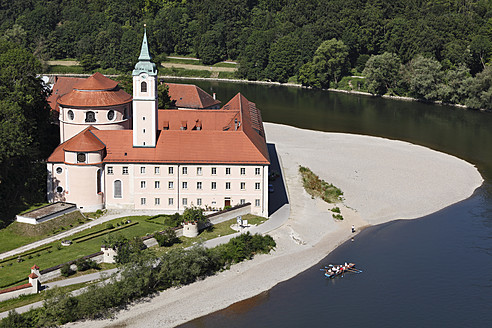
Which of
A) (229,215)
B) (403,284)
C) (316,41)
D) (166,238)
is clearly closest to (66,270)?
(166,238)

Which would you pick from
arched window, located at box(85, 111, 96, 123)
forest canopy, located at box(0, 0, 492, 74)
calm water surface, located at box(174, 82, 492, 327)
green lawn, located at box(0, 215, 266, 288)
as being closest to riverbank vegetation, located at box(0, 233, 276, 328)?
green lawn, located at box(0, 215, 266, 288)

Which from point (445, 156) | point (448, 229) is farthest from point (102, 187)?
point (445, 156)

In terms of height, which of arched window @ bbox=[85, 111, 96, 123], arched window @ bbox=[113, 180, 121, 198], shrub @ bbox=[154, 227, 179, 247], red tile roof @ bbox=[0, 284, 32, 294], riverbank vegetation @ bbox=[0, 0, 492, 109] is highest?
riverbank vegetation @ bbox=[0, 0, 492, 109]

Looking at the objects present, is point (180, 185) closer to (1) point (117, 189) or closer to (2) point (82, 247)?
(1) point (117, 189)

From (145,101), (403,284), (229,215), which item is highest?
(145,101)

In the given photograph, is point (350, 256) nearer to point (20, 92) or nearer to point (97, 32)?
point (20, 92)

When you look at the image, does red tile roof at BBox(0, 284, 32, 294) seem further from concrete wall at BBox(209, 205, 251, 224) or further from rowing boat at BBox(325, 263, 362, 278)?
rowing boat at BBox(325, 263, 362, 278)

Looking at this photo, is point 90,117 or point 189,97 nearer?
point 90,117
